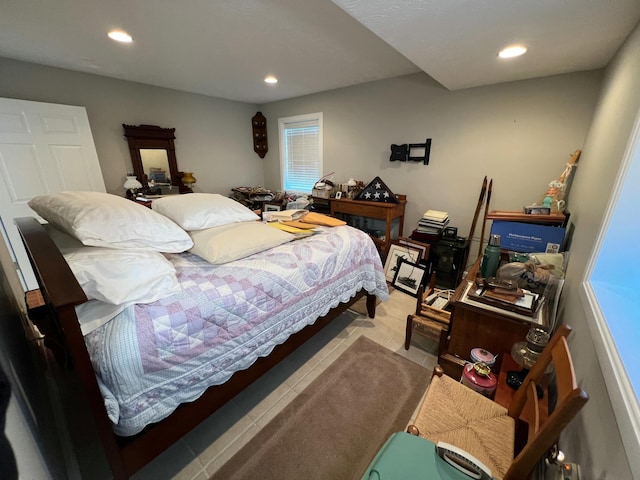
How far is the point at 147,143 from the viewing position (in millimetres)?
3340

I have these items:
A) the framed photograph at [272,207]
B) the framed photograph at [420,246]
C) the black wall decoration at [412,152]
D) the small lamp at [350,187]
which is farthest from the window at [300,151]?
the framed photograph at [420,246]

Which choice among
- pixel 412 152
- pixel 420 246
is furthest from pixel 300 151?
pixel 420 246

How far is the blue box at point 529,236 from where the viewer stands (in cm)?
176

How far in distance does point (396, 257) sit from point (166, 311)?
2.52 m

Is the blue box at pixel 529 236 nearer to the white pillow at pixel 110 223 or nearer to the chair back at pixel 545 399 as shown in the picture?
the chair back at pixel 545 399

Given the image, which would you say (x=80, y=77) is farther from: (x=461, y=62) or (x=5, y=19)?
(x=461, y=62)

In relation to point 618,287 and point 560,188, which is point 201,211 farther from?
point 560,188

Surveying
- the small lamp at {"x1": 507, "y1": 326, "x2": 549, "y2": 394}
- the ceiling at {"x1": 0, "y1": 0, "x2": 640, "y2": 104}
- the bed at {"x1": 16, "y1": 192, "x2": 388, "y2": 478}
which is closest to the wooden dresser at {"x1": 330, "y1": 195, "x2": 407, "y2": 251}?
the ceiling at {"x1": 0, "y1": 0, "x2": 640, "y2": 104}

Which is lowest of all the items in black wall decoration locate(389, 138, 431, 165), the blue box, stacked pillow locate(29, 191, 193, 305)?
the blue box

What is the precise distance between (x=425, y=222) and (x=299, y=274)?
76.5 inches

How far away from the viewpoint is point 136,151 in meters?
3.26

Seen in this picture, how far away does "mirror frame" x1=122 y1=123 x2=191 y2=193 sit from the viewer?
3.20 meters

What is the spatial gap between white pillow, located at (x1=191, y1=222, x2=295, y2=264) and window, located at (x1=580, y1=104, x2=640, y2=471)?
1476 millimetres

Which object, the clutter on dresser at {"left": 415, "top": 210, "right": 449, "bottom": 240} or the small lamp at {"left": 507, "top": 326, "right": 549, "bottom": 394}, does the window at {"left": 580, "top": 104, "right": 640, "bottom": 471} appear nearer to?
the small lamp at {"left": 507, "top": 326, "right": 549, "bottom": 394}
